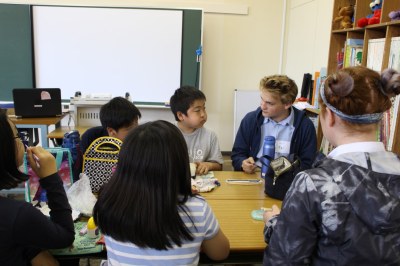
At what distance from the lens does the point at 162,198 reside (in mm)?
985

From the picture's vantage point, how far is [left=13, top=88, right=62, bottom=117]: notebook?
311 cm

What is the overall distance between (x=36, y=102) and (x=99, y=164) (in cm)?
189

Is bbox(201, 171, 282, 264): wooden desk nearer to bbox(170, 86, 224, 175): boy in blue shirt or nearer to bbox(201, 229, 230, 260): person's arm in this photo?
bbox(201, 229, 230, 260): person's arm

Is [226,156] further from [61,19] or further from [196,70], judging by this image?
[61,19]

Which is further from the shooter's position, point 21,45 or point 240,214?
point 21,45

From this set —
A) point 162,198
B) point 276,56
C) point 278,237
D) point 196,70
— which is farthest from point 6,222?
point 276,56

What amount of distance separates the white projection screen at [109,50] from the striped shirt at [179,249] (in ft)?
11.0

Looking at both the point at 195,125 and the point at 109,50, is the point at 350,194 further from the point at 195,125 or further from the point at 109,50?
the point at 109,50

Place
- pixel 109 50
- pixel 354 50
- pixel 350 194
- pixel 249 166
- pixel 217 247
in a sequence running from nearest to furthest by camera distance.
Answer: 1. pixel 350 194
2. pixel 217 247
3. pixel 249 166
4. pixel 354 50
5. pixel 109 50

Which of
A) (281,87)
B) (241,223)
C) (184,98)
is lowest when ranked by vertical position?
(241,223)

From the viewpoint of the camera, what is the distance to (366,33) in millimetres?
2178

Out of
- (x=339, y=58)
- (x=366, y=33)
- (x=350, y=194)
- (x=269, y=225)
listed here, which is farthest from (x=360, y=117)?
(x=339, y=58)

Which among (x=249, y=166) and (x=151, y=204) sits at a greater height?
(x=151, y=204)

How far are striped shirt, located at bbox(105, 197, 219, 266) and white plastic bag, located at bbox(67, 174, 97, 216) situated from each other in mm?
430
